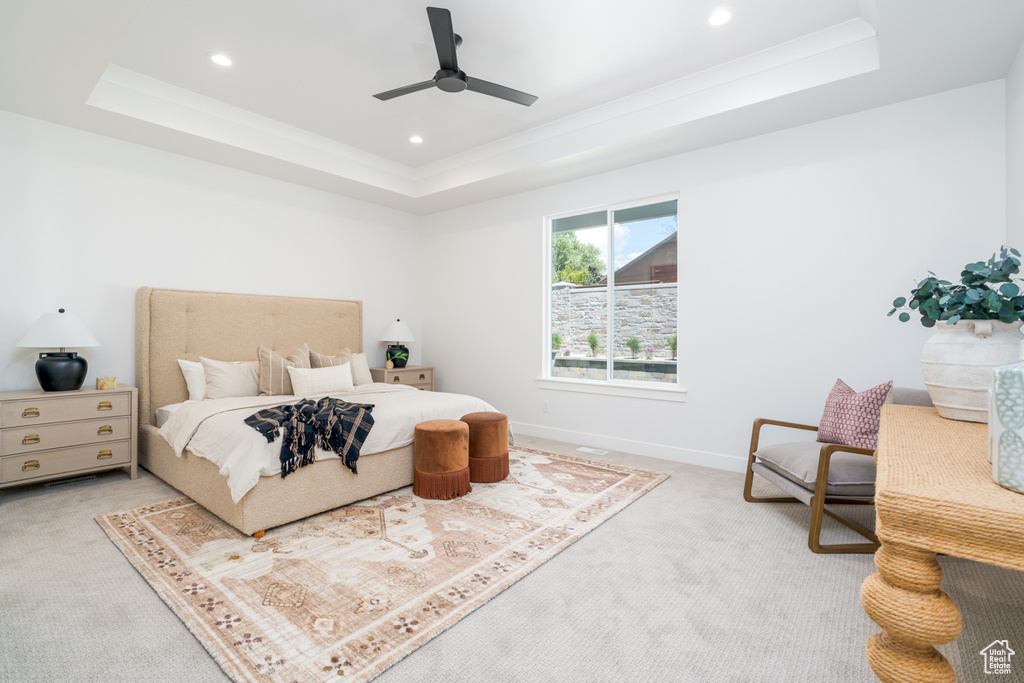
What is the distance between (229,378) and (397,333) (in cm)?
186

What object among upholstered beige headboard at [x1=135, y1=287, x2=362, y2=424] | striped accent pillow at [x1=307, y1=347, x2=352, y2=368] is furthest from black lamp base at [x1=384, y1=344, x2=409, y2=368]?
striped accent pillow at [x1=307, y1=347, x2=352, y2=368]

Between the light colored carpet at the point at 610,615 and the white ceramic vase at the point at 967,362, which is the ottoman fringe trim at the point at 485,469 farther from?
the white ceramic vase at the point at 967,362

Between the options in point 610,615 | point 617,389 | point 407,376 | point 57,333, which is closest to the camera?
point 610,615

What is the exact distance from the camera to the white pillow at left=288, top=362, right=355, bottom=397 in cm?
409

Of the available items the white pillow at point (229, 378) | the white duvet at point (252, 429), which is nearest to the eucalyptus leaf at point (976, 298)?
the white duvet at point (252, 429)

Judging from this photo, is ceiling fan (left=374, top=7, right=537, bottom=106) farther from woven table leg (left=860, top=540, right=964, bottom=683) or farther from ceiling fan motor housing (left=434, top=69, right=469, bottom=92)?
woven table leg (left=860, top=540, right=964, bottom=683)

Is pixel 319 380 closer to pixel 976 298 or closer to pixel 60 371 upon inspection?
pixel 60 371

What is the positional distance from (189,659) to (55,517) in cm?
198

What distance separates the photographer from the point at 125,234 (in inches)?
150

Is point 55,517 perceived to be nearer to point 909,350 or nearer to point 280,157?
point 280,157

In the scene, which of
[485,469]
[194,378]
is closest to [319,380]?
[194,378]

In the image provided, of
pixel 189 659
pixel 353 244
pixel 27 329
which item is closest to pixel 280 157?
pixel 353 244

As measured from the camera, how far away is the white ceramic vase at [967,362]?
1.37 meters

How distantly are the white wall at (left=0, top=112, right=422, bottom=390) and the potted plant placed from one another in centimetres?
495
